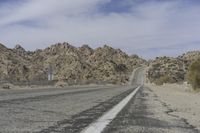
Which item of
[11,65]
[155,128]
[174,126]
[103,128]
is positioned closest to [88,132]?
[103,128]

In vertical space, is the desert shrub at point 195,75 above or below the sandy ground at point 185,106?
above

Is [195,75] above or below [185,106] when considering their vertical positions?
above

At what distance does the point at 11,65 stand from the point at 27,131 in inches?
6293

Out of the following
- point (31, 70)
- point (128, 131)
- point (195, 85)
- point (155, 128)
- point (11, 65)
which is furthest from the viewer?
point (31, 70)

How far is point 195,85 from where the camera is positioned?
72.0 meters

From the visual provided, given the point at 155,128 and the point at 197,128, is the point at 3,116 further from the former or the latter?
the point at 197,128

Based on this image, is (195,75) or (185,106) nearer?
(185,106)

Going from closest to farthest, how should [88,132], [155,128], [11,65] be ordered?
[88,132]
[155,128]
[11,65]

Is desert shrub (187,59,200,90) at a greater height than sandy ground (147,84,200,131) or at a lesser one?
greater

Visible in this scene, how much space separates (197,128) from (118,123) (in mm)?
2111

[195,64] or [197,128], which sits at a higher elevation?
[195,64]

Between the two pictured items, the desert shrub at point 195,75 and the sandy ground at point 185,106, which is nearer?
the sandy ground at point 185,106

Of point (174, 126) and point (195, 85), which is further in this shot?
point (195, 85)

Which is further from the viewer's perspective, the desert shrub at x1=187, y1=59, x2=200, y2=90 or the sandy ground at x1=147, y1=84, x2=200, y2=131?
the desert shrub at x1=187, y1=59, x2=200, y2=90
